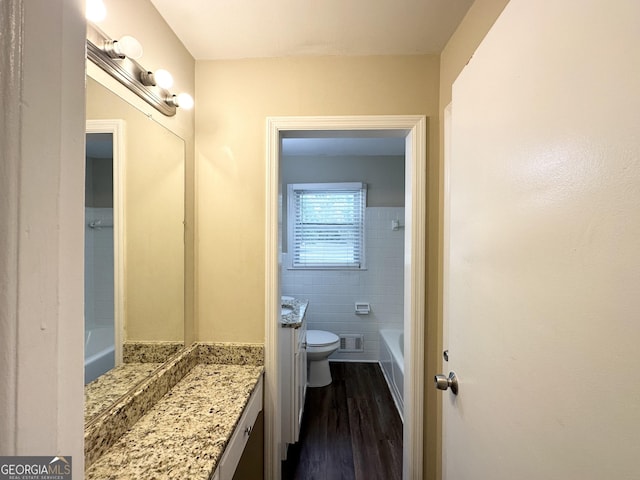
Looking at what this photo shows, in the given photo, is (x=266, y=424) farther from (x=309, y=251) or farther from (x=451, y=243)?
(x=309, y=251)

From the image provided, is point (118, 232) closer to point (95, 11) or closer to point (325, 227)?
point (95, 11)

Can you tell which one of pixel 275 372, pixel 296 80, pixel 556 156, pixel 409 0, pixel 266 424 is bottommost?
pixel 266 424

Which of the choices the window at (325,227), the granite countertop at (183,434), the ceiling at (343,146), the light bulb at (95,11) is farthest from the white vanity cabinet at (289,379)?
the ceiling at (343,146)

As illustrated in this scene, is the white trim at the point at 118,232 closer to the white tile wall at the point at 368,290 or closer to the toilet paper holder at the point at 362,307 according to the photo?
the white tile wall at the point at 368,290

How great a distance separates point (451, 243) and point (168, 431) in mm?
1154

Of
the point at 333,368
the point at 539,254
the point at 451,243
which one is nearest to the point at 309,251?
the point at 333,368

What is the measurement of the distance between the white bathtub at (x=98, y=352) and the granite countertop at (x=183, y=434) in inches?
9.2

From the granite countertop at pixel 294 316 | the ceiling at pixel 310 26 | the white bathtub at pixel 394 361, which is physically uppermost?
the ceiling at pixel 310 26

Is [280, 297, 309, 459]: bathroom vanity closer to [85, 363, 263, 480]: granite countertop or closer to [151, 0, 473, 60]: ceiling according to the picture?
[85, 363, 263, 480]: granite countertop

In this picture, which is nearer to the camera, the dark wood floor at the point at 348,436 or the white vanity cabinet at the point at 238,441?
the white vanity cabinet at the point at 238,441

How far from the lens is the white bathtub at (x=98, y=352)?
837 mm

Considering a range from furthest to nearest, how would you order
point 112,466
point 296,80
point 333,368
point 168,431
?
point 333,368, point 296,80, point 168,431, point 112,466

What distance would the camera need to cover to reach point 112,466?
786 millimetres

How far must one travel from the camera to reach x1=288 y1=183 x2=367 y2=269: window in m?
3.21
